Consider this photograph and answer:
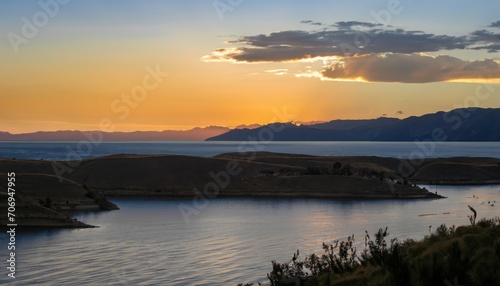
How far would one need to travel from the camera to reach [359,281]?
Answer: 81.9ft

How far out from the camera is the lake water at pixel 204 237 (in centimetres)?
3775

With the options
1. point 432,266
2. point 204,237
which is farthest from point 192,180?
point 432,266

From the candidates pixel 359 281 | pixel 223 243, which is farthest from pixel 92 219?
pixel 359 281

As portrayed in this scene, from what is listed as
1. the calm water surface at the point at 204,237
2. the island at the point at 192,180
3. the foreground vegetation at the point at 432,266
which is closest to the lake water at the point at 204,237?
the calm water surface at the point at 204,237

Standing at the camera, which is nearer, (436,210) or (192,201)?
(436,210)

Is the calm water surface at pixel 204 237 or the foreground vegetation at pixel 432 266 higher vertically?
the foreground vegetation at pixel 432 266

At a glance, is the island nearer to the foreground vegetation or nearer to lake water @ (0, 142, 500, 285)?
lake water @ (0, 142, 500, 285)

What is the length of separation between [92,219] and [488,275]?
4959cm

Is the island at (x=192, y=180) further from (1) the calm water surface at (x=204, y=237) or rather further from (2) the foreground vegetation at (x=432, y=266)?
(2) the foreground vegetation at (x=432, y=266)

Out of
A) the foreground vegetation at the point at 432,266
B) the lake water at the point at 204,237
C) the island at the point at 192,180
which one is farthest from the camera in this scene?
the island at the point at 192,180

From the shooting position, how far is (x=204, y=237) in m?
52.7

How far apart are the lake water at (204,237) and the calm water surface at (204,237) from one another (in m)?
0.06

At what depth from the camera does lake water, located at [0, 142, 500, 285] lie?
37750mm

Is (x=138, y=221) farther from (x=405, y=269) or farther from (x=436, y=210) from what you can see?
(x=405, y=269)
